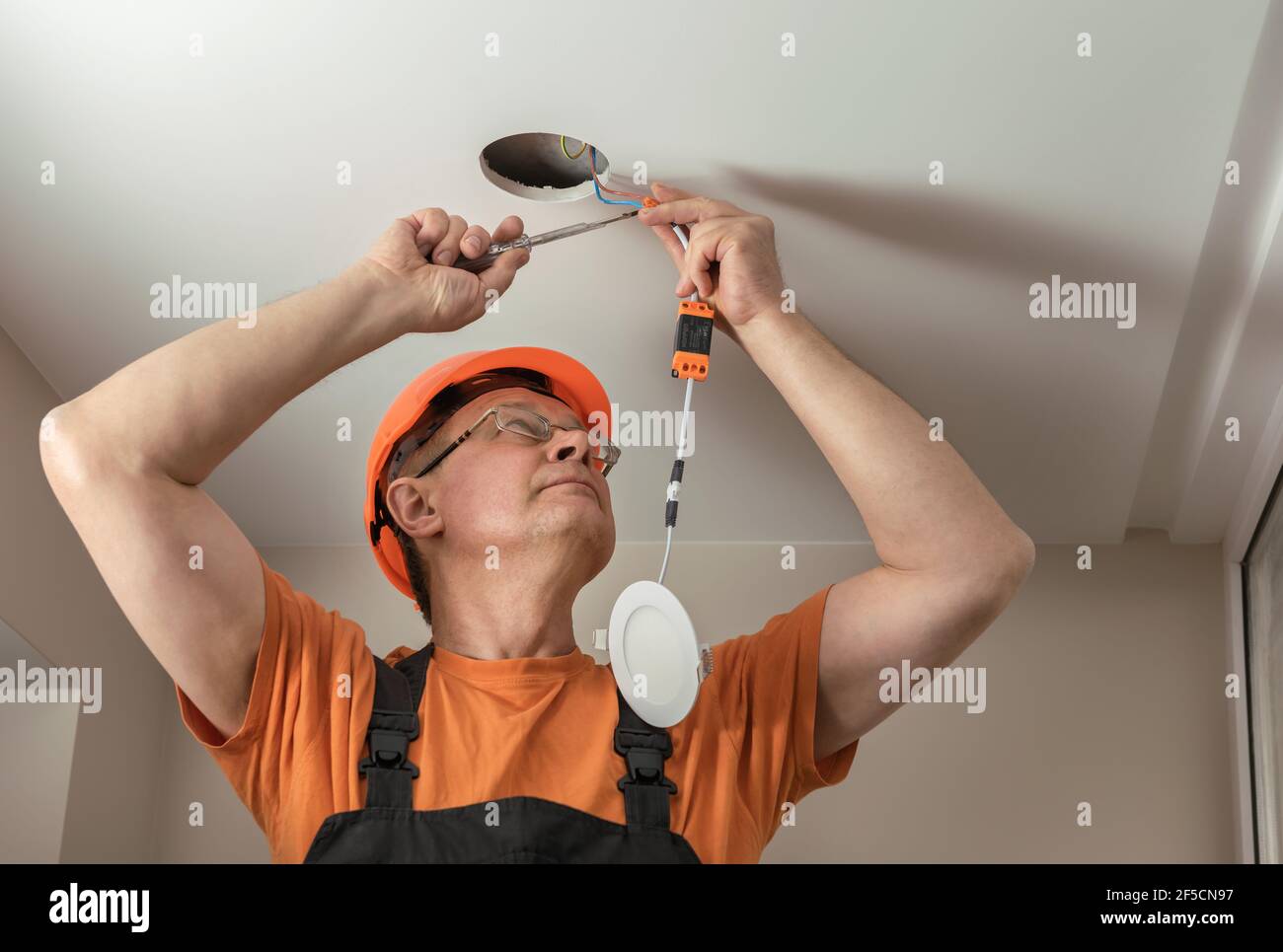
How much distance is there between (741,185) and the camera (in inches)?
69.7

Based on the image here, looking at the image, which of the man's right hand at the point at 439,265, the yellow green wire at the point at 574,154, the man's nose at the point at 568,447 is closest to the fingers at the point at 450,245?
the man's right hand at the point at 439,265

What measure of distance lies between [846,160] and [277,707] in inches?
37.3

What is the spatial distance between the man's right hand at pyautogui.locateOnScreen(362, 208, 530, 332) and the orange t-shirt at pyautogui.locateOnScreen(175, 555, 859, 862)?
38 cm

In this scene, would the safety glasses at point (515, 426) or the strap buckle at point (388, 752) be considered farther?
the safety glasses at point (515, 426)

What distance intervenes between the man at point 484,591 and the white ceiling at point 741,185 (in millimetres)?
122

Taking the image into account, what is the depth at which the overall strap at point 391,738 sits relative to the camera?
61.3 inches

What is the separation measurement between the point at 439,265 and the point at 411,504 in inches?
13.6

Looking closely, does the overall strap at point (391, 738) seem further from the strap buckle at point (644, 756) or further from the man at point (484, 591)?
the strap buckle at point (644, 756)

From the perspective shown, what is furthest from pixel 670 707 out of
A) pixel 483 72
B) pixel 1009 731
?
pixel 1009 731

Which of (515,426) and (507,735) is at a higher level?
(515,426)

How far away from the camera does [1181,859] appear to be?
7.72 feet

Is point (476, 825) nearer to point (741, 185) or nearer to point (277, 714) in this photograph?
point (277, 714)

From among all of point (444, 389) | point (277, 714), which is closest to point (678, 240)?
point (444, 389)
